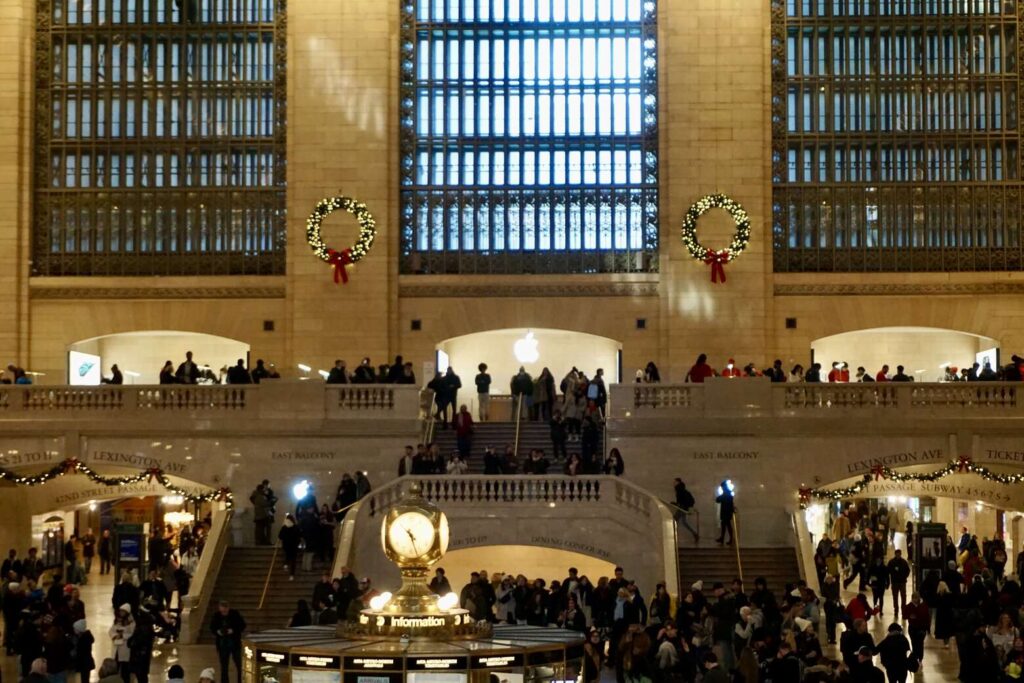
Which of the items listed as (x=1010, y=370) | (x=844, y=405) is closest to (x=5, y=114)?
(x=844, y=405)

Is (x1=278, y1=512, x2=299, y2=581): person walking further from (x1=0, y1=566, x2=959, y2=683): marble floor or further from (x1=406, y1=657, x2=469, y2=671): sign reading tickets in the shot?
(x1=406, y1=657, x2=469, y2=671): sign reading tickets

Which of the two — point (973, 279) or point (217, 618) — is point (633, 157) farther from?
point (217, 618)

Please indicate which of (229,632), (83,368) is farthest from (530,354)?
(229,632)

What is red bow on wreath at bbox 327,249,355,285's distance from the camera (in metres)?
38.3

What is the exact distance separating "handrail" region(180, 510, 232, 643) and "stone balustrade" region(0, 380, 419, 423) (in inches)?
101

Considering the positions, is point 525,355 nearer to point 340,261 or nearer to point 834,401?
point 340,261

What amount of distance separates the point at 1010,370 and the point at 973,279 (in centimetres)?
489

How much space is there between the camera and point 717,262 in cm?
3788

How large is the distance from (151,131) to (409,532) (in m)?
32.3

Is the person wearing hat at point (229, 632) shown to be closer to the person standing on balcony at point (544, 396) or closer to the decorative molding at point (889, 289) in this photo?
the person standing on balcony at point (544, 396)

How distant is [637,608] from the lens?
24188mm

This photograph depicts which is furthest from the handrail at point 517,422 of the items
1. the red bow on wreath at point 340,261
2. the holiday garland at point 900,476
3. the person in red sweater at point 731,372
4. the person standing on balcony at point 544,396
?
the holiday garland at point 900,476

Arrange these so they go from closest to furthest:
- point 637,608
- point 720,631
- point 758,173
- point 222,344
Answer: point 720,631, point 637,608, point 758,173, point 222,344

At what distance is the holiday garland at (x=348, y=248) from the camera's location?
1510 inches
